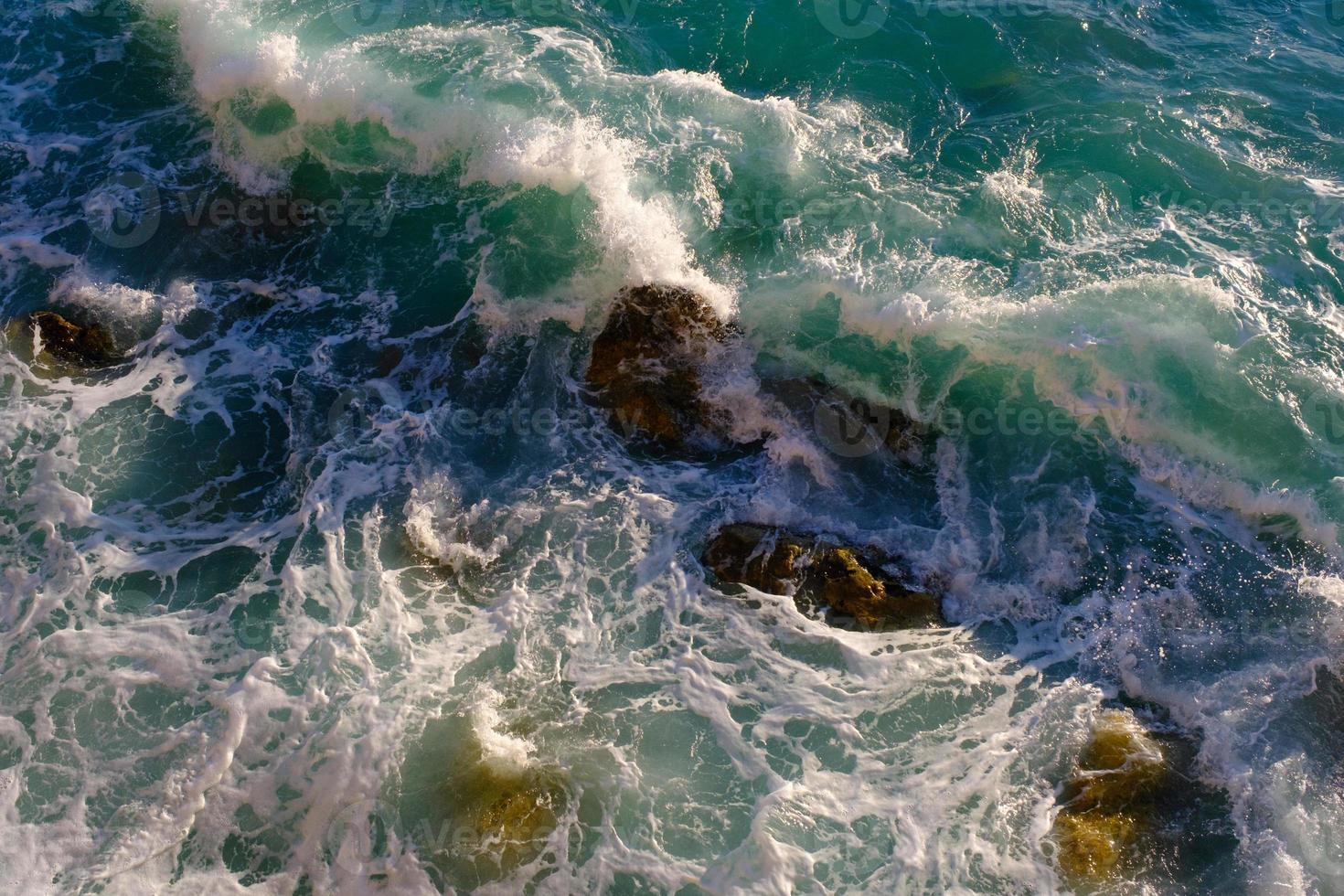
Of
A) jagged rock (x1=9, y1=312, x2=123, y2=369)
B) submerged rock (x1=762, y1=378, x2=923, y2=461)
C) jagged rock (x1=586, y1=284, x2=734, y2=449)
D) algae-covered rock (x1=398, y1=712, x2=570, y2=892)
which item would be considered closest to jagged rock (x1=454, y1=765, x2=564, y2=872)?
algae-covered rock (x1=398, y1=712, x2=570, y2=892)

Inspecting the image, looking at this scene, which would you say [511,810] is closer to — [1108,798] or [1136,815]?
[1108,798]

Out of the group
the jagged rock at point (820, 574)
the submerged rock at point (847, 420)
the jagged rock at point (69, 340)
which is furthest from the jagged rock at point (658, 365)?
the jagged rock at point (69, 340)

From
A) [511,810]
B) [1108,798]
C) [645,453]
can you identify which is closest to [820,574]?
[645,453]

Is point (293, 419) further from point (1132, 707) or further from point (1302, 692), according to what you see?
point (1302, 692)

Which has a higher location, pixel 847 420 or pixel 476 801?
pixel 847 420

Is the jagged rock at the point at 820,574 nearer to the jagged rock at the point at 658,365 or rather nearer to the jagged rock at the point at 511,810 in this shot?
the jagged rock at the point at 658,365

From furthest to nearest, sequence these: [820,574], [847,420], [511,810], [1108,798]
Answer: [847,420] < [820,574] < [1108,798] < [511,810]
